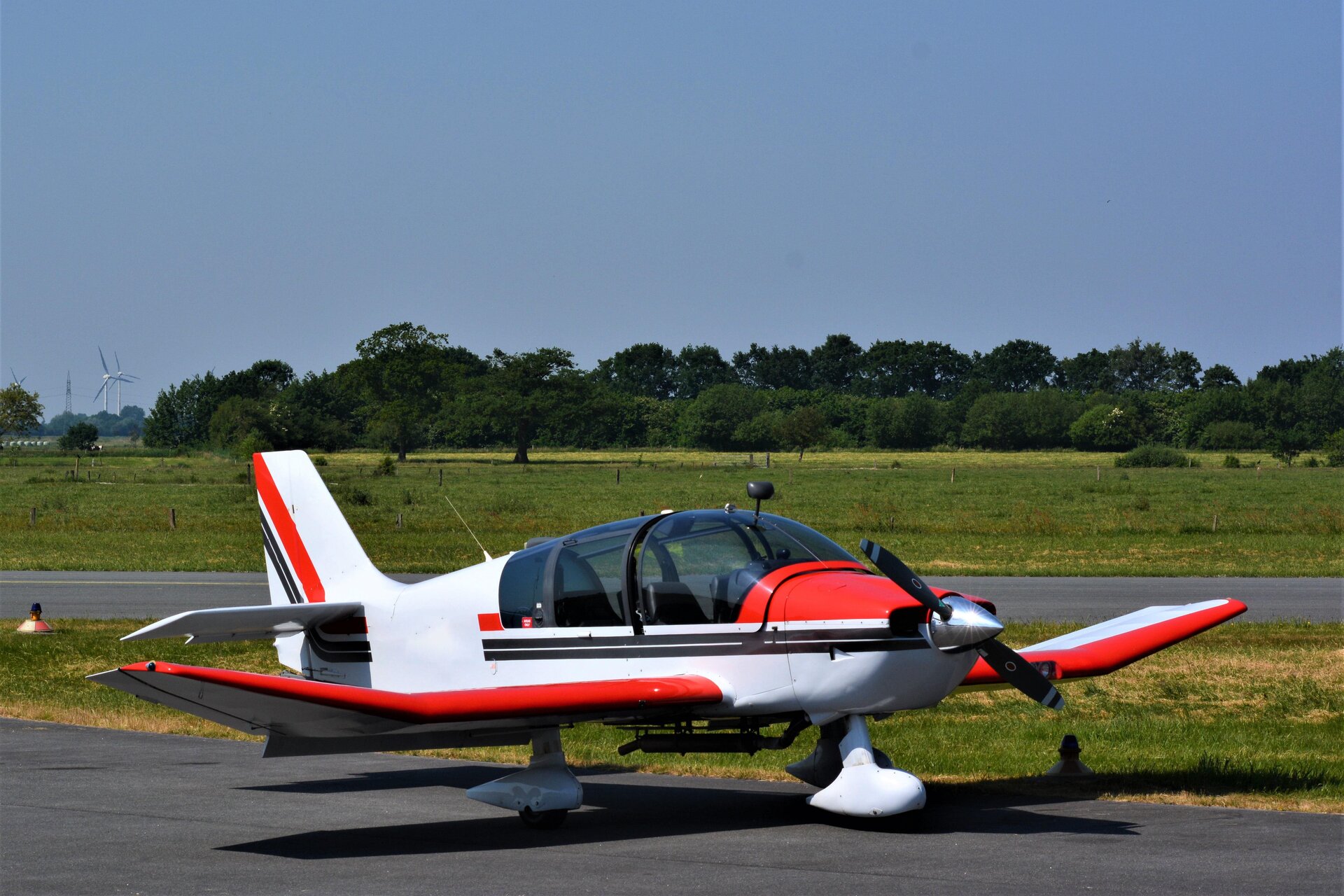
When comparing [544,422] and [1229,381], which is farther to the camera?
[1229,381]

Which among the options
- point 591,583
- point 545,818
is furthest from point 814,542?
point 545,818

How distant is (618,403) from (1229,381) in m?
93.3

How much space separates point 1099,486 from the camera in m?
66.7

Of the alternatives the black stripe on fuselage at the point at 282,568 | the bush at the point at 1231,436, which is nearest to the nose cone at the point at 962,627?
the black stripe on fuselage at the point at 282,568

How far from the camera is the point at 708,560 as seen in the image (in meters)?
9.38

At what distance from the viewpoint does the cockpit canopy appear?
30.6ft

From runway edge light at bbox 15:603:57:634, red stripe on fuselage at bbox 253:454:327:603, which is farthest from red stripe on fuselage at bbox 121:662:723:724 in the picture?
runway edge light at bbox 15:603:57:634

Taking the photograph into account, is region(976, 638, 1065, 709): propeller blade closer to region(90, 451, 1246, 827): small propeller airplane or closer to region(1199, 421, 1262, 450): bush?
region(90, 451, 1246, 827): small propeller airplane

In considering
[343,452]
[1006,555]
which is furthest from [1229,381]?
[1006,555]

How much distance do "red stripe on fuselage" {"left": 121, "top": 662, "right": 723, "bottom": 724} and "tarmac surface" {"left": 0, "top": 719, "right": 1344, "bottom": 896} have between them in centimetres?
88

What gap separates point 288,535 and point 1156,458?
302ft

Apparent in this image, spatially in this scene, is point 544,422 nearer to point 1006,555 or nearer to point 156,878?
point 1006,555

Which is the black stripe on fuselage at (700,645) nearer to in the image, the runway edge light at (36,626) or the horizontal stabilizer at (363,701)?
the horizontal stabilizer at (363,701)

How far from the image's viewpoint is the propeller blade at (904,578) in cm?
858
